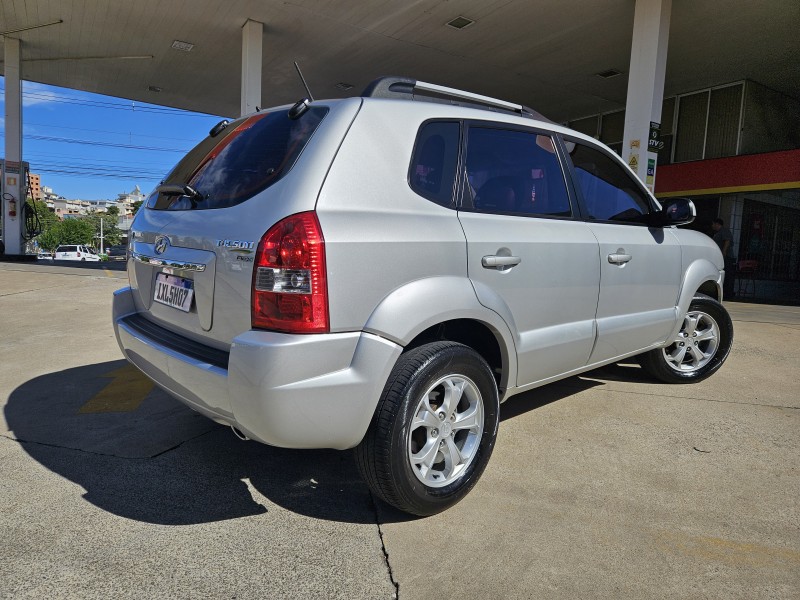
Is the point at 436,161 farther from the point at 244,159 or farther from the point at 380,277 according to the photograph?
the point at 244,159

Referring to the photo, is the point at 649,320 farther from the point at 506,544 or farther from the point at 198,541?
the point at 198,541

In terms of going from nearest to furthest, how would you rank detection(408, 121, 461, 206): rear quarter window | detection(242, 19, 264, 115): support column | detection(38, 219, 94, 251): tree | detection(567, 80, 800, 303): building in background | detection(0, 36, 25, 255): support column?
detection(408, 121, 461, 206): rear quarter window
detection(242, 19, 264, 115): support column
detection(567, 80, 800, 303): building in background
detection(0, 36, 25, 255): support column
detection(38, 219, 94, 251): tree

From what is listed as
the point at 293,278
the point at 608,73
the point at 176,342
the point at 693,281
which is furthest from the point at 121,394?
the point at 608,73

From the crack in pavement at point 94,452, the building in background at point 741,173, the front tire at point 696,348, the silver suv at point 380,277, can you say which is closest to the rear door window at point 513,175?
the silver suv at point 380,277

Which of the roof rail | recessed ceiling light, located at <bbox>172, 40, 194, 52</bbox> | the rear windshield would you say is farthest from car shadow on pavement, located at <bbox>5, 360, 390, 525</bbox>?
recessed ceiling light, located at <bbox>172, 40, 194, 52</bbox>

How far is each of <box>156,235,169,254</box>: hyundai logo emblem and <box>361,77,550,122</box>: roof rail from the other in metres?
1.12

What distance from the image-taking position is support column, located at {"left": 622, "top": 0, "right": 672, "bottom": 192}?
9.12m

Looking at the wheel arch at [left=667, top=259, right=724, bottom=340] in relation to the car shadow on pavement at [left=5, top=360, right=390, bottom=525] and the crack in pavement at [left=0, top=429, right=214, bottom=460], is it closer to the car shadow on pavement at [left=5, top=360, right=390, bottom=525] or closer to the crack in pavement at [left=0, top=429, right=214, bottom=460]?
the car shadow on pavement at [left=5, top=360, right=390, bottom=525]

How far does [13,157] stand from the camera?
1600 cm

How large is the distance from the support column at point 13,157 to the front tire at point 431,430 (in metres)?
17.7

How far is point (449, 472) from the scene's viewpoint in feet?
8.11

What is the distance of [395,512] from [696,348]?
10.5 feet

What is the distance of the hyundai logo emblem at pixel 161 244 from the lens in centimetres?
253

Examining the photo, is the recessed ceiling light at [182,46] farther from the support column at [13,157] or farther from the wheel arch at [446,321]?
the wheel arch at [446,321]
